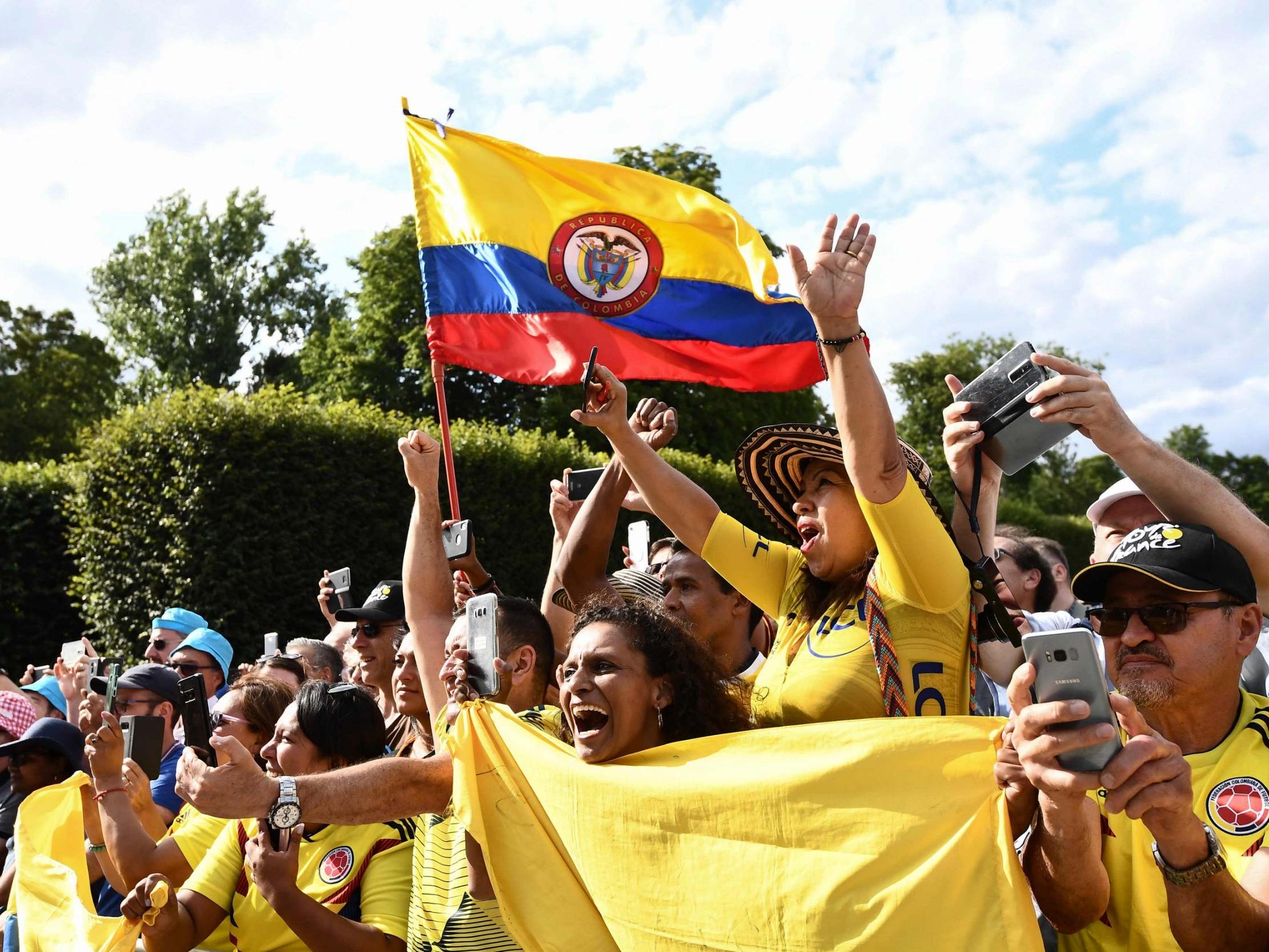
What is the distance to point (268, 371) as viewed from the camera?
139 feet

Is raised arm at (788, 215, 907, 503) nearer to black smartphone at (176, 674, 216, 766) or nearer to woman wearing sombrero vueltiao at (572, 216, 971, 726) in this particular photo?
woman wearing sombrero vueltiao at (572, 216, 971, 726)

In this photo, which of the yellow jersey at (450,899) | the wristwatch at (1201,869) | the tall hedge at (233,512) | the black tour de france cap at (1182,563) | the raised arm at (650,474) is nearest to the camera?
the wristwatch at (1201,869)

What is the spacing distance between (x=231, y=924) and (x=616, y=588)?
1.87 meters

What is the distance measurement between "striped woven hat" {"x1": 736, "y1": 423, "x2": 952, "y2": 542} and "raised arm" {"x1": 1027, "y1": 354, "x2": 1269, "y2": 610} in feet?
1.22

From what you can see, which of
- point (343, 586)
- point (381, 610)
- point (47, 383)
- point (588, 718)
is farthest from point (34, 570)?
point (47, 383)

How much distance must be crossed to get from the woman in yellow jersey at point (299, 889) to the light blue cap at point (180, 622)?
4.48m

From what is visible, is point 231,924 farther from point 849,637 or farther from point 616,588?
point 849,637

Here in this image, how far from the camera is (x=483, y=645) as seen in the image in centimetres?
299

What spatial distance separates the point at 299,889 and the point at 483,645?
97cm

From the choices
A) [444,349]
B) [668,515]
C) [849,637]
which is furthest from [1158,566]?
[444,349]

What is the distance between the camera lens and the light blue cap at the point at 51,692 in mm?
7316

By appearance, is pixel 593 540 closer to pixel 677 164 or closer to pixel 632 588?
pixel 632 588

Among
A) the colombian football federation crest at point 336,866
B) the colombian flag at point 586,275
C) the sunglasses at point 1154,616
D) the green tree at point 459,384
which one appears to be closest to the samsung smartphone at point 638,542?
the colombian flag at point 586,275

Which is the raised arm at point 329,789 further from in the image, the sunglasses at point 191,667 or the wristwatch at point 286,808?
the sunglasses at point 191,667
